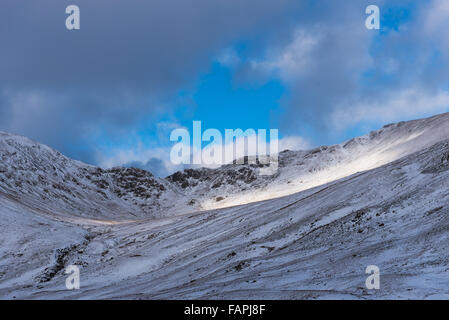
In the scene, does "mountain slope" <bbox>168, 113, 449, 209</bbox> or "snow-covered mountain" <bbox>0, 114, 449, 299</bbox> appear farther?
"mountain slope" <bbox>168, 113, 449, 209</bbox>

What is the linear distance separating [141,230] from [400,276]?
50.1 m

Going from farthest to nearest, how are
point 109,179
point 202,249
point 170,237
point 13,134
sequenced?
point 109,179 → point 13,134 → point 170,237 → point 202,249

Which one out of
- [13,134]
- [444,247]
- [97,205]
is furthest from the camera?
[13,134]

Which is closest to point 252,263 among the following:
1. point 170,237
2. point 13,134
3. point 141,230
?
point 170,237

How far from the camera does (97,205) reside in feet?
385

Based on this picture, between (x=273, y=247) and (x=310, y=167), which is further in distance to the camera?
(x=310, y=167)

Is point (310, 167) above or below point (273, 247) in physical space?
above

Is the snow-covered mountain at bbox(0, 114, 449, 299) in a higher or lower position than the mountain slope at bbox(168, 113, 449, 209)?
lower

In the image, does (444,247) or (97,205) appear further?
(97,205)

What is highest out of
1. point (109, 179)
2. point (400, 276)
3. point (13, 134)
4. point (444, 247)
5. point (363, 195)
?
point (13, 134)

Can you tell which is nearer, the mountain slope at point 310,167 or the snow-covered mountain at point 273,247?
the snow-covered mountain at point 273,247

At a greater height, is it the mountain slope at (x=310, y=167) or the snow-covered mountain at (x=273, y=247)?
the mountain slope at (x=310, y=167)

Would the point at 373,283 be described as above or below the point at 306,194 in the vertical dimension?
below
